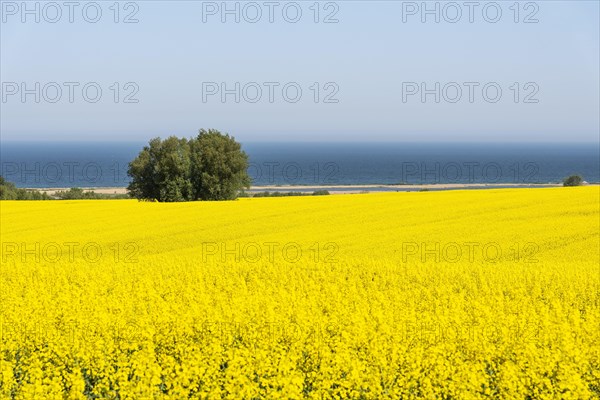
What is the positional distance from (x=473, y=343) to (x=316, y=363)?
102 inches

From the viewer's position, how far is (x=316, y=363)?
10.5 metres

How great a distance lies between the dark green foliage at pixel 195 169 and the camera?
180ft

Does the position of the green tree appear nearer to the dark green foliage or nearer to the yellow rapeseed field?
the dark green foliage

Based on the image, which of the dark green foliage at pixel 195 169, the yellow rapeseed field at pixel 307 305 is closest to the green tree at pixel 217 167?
the dark green foliage at pixel 195 169

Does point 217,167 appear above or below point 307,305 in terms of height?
above

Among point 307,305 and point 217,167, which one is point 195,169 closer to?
point 217,167

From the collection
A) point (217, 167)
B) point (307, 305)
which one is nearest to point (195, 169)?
point (217, 167)

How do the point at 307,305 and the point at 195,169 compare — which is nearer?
the point at 307,305

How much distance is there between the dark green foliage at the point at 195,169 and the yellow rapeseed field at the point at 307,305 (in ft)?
80.5

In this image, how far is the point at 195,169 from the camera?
183ft

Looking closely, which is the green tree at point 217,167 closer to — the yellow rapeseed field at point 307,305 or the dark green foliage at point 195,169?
the dark green foliage at point 195,169

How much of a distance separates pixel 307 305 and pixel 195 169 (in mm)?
43184

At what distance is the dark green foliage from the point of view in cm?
5491

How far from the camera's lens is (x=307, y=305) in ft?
44.7
